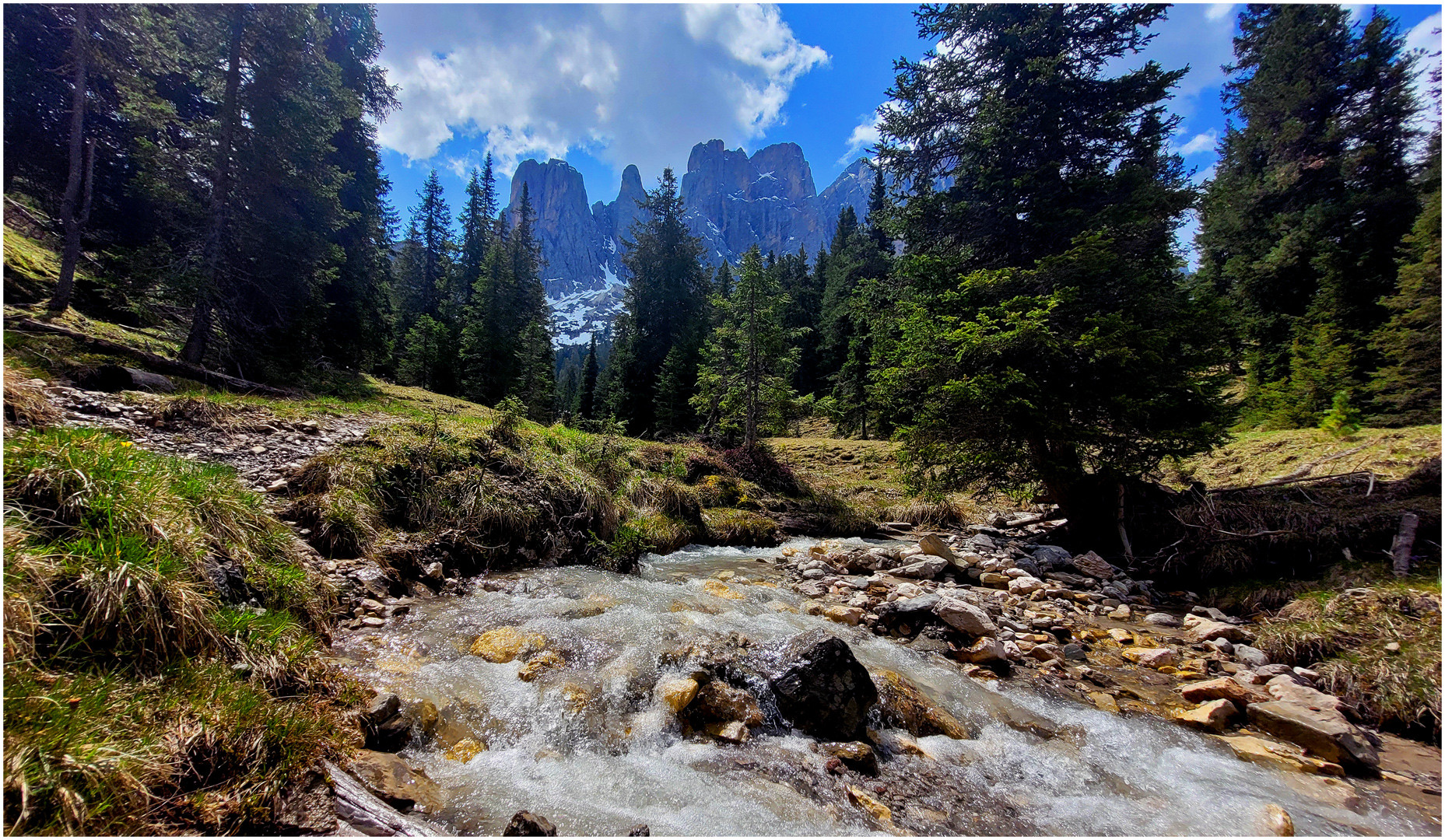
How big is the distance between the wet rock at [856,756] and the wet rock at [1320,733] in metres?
3.61

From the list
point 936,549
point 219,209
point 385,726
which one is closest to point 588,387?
point 219,209

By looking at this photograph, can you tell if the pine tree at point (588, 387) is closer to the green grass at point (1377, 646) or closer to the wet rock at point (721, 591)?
the wet rock at point (721, 591)

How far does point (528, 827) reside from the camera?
9.05ft

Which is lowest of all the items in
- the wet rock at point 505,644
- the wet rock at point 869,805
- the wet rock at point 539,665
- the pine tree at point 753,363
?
the wet rock at point 869,805

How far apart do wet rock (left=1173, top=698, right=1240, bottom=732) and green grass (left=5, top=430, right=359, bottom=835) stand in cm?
683

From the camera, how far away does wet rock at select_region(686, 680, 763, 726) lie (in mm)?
4062

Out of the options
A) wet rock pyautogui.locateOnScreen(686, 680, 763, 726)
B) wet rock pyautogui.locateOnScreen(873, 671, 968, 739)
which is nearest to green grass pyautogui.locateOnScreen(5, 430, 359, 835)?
wet rock pyautogui.locateOnScreen(686, 680, 763, 726)

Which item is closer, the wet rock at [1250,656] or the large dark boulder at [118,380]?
the wet rock at [1250,656]

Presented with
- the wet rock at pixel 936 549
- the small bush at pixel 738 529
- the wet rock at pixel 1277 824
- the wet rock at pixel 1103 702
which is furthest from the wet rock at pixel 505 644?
the wet rock at pixel 936 549

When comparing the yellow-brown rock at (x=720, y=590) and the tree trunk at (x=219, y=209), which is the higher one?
the tree trunk at (x=219, y=209)

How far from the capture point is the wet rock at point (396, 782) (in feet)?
9.32

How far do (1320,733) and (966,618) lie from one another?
279 cm

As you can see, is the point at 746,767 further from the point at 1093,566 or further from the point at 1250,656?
the point at 1093,566

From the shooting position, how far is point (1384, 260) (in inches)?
750
